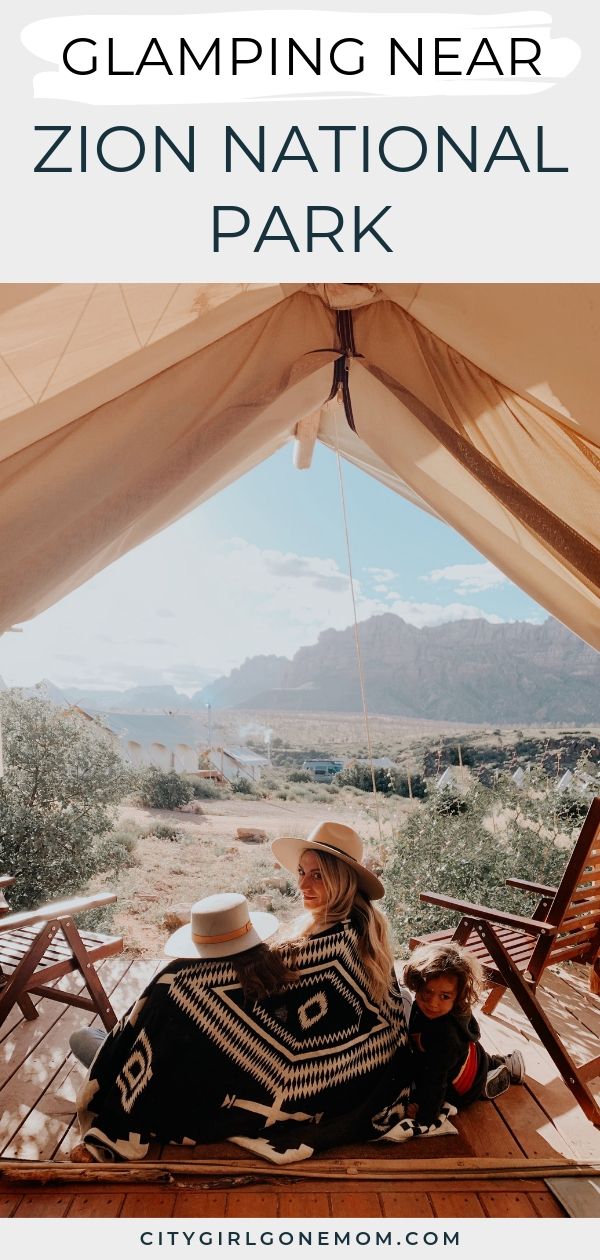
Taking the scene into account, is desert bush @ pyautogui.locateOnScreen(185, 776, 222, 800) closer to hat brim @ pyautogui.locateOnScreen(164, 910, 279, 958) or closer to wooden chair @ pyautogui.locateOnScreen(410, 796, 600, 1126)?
wooden chair @ pyautogui.locateOnScreen(410, 796, 600, 1126)

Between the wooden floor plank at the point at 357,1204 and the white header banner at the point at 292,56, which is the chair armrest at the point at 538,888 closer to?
the wooden floor plank at the point at 357,1204

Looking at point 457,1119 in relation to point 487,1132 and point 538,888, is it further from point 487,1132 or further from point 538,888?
point 538,888

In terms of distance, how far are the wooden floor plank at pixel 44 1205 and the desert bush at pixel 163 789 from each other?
5.95 meters

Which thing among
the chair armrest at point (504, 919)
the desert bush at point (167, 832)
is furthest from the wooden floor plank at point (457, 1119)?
the desert bush at point (167, 832)

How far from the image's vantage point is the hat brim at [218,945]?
1.77 m

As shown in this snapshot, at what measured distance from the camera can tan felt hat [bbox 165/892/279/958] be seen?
1780 mm

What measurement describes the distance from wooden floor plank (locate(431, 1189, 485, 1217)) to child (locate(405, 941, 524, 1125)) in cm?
21

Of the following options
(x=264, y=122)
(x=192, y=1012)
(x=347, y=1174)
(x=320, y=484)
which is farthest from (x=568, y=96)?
(x=320, y=484)

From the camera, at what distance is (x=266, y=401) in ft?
5.97

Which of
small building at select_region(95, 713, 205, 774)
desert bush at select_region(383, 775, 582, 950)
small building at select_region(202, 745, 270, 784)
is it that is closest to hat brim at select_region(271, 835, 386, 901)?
desert bush at select_region(383, 775, 582, 950)

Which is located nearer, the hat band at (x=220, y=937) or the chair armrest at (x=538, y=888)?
the hat band at (x=220, y=937)

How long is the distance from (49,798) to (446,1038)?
3.74m

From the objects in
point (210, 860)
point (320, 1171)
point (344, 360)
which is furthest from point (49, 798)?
point (344, 360)

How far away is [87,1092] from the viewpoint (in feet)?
5.65
